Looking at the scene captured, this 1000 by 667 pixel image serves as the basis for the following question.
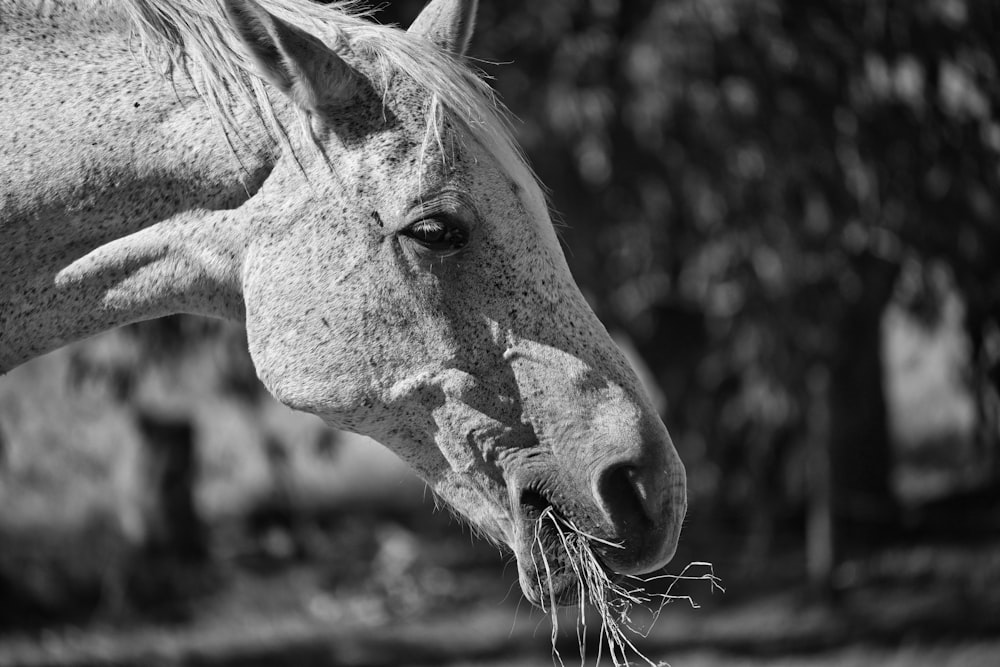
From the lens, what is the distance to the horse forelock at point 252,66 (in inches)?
75.6

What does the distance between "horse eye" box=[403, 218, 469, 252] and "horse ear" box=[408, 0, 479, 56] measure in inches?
22.0

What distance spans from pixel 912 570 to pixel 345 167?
5343 millimetres

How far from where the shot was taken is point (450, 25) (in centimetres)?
229

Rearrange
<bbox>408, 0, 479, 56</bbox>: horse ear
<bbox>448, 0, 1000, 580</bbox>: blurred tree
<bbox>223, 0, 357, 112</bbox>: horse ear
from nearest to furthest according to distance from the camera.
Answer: <bbox>223, 0, 357, 112</bbox>: horse ear
<bbox>408, 0, 479, 56</bbox>: horse ear
<bbox>448, 0, 1000, 580</bbox>: blurred tree

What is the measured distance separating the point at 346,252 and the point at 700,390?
4777 mm

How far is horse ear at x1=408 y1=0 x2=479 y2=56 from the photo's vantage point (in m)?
2.27

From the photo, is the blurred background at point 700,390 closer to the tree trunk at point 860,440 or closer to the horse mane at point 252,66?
the tree trunk at point 860,440

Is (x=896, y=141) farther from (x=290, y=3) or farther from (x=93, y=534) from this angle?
(x=93, y=534)

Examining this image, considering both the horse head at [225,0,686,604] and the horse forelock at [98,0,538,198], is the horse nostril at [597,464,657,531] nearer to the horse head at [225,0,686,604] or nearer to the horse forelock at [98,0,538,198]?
the horse head at [225,0,686,604]

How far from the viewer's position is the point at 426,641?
18.3 ft

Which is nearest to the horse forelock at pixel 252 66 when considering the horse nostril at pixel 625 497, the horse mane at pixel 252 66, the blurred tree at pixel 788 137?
the horse mane at pixel 252 66

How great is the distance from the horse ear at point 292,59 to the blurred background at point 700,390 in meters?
2.71

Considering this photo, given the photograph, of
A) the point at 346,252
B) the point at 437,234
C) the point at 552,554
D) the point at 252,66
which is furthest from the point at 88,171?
the point at 552,554

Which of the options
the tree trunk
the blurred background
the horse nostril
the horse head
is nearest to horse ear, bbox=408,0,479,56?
the horse head
